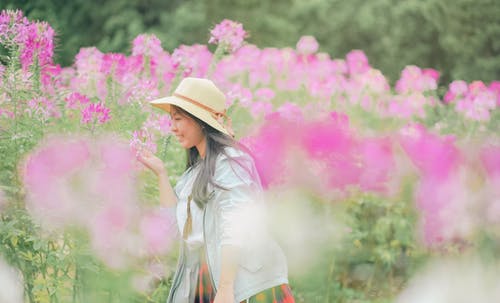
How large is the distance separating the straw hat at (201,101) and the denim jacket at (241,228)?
0.12m

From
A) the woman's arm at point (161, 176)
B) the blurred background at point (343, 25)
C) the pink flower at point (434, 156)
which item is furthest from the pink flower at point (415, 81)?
the woman's arm at point (161, 176)

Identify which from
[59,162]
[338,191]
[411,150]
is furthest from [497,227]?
[59,162]

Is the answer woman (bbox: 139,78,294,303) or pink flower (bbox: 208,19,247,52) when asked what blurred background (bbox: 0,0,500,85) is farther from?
woman (bbox: 139,78,294,303)

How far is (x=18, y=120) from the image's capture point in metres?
3.13

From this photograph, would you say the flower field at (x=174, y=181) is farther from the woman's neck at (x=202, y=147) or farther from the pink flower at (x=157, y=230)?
the woman's neck at (x=202, y=147)

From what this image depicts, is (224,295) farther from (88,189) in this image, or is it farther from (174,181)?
(174,181)

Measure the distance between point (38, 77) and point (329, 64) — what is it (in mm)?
3235

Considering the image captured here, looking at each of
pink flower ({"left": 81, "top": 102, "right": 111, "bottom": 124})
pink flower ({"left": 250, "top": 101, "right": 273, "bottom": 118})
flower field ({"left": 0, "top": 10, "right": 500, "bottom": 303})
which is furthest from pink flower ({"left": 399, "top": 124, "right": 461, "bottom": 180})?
pink flower ({"left": 81, "top": 102, "right": 111, "bottom": 124})

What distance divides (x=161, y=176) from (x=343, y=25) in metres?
7.06

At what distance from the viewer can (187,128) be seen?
2.63 m

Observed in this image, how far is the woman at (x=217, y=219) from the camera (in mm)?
2475

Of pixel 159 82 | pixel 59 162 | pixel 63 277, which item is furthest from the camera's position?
pixel 159 82

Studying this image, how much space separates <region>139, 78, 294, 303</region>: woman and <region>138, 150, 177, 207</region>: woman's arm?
0.08 metres

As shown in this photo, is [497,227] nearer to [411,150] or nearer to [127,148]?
[411,150]
